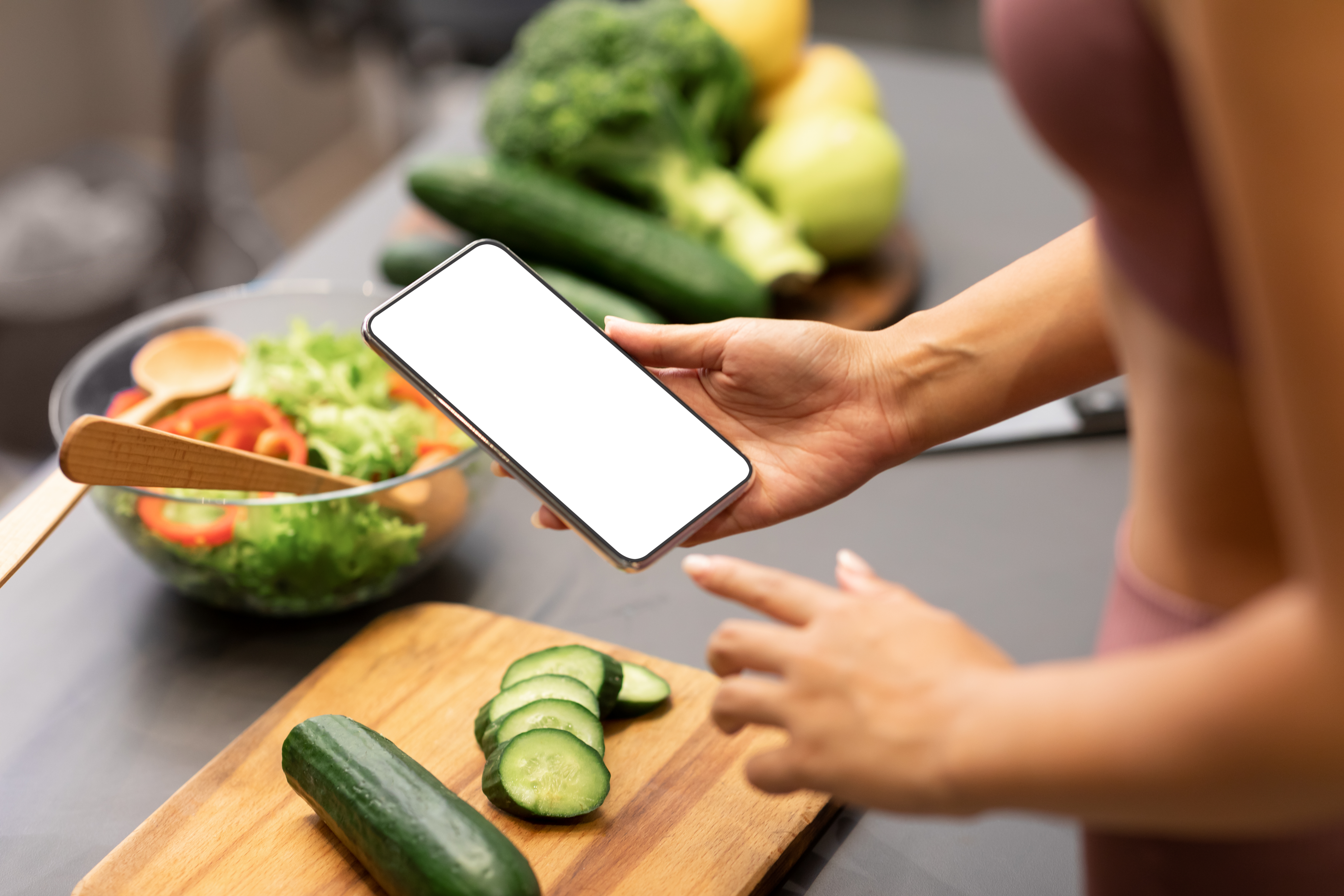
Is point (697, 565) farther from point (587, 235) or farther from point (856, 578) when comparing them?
point (587, 235)

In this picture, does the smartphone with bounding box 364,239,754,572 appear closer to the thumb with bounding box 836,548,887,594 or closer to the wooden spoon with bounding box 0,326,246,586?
the thumb with bounding box 836,548,887,594

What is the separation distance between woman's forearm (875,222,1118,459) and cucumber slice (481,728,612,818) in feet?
1.41

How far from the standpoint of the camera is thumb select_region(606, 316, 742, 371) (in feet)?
3.60

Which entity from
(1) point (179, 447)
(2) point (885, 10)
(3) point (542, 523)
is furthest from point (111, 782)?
(2) point (885, 10)

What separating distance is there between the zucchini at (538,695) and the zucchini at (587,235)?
0.74 metres

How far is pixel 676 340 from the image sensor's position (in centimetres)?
111

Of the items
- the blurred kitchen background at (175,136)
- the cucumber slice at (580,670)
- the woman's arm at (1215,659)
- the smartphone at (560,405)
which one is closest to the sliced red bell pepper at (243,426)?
the smartphone at (560,405)

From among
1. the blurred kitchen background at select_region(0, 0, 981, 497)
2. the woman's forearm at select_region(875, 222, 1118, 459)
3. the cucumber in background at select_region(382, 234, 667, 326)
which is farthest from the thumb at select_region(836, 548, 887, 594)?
the blurred kitchen background at select_region(0, 0, 981, 497)

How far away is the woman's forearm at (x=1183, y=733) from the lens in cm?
50

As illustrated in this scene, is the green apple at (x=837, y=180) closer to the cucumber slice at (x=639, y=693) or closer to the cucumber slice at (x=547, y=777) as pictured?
the cucumber slice at (x=639, y=693)

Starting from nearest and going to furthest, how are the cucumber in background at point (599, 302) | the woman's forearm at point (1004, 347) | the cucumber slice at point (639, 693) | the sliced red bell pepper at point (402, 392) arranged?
1. the woman's forearm at point (1004, 347)
2. the cucumber slice at point (639, 693)
3. the sliced red bell pepper at point (402, 392)
4. the cucumber in background at point (599, 302)

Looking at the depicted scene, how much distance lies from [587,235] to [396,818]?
1033 mm

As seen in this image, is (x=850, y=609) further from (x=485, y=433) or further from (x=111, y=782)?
(x=111, y=782)

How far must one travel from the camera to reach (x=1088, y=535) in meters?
1.36
